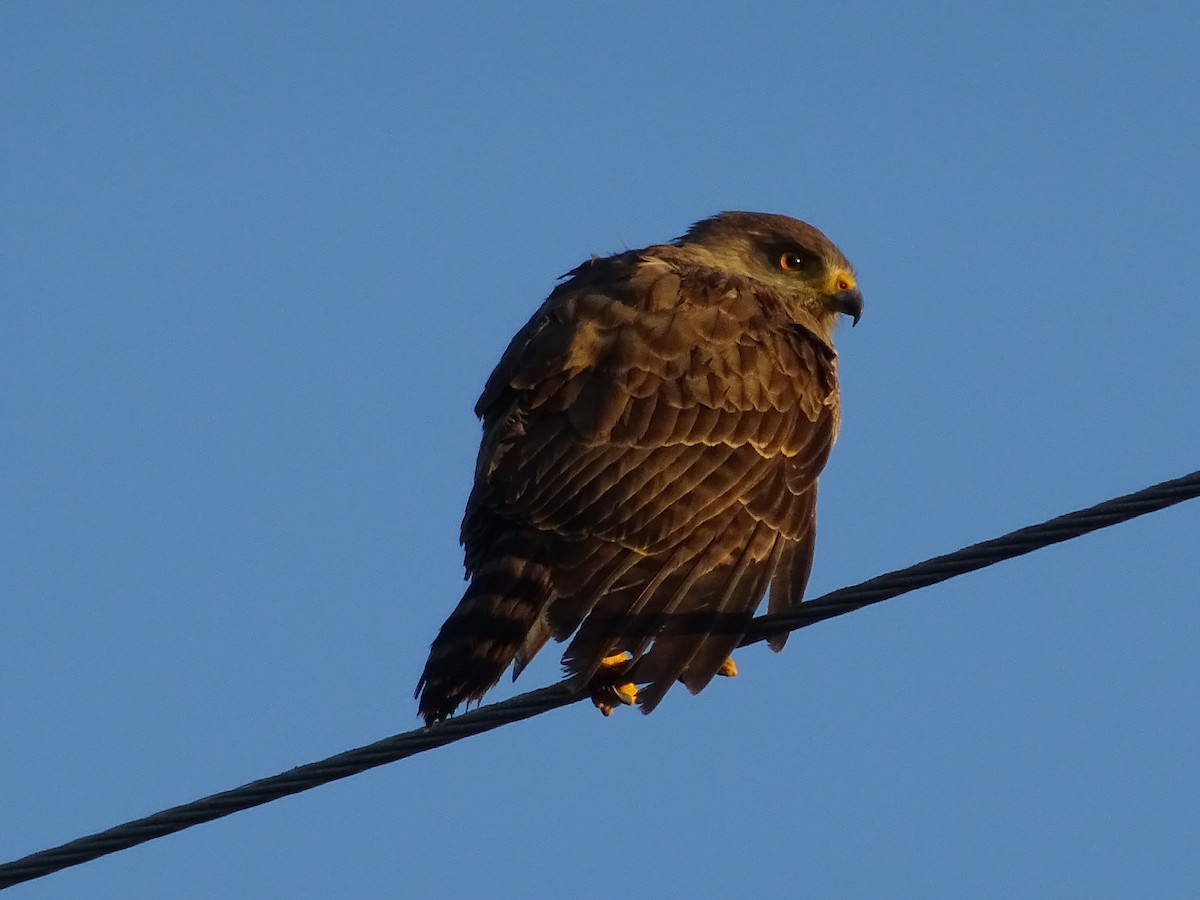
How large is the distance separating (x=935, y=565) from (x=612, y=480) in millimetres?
1701

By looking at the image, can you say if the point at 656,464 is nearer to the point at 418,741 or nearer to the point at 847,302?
the point at 418,741

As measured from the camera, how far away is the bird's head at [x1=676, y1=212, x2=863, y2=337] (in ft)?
26.7

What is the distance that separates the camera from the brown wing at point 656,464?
586 centimetres

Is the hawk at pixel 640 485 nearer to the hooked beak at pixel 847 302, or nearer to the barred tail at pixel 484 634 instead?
the barred tail at pixel 484 634

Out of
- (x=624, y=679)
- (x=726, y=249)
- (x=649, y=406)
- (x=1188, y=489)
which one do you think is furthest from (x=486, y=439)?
(x=1188, y=489)

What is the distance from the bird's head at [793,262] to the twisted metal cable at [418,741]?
11.8 ft

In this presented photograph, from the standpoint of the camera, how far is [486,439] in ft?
21.7

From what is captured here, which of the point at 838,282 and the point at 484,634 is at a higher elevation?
the point at 838,282

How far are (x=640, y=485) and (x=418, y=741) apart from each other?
5.61 feet

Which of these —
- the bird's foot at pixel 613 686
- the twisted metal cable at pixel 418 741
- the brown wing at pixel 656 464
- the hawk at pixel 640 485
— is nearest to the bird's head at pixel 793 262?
the hawk at pixel 640 485

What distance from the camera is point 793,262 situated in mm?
8234

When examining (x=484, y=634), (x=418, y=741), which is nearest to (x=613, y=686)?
(x=484, y=634)

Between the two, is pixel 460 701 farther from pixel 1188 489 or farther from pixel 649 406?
pixel 1188 489

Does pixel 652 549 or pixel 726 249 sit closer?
pixel 652 549
